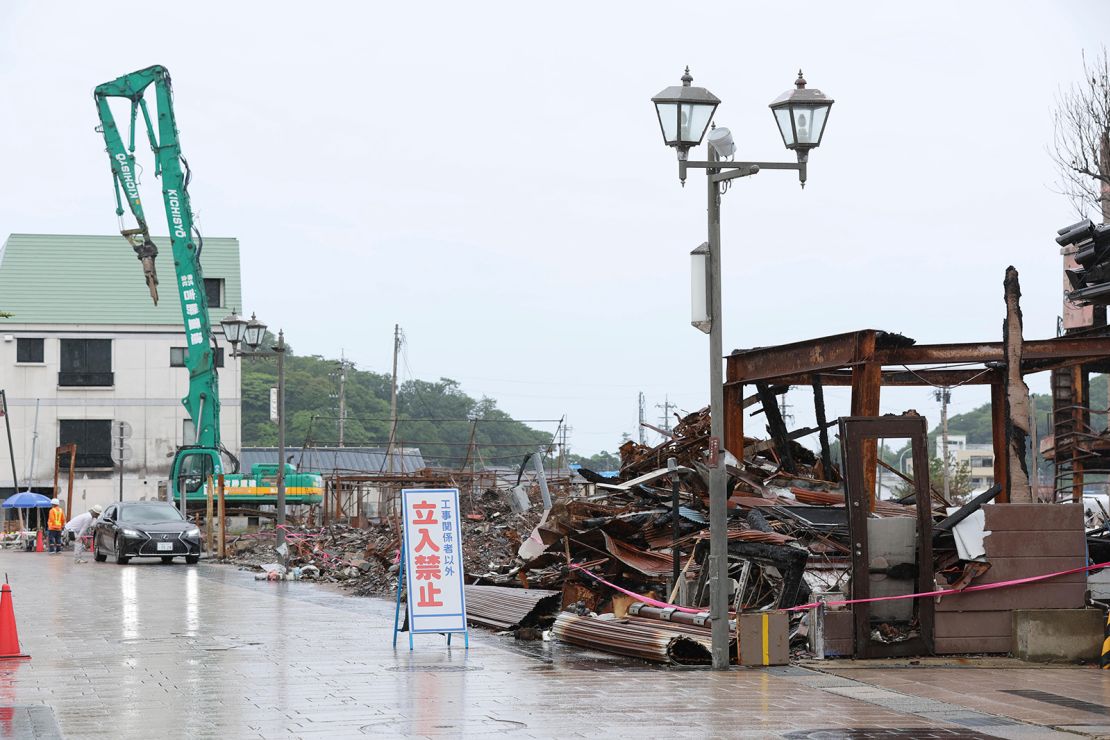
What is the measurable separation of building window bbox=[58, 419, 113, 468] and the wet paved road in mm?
45296

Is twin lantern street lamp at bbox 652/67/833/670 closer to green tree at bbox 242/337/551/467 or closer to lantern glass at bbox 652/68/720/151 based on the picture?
lantern glass at bbox 652/68/720/151

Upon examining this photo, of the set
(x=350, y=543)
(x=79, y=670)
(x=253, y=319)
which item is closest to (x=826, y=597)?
(x=79, y=670)

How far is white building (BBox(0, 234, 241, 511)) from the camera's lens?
60.6 m

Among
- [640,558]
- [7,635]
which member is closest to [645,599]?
[640,558]

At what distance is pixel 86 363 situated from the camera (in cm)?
6141

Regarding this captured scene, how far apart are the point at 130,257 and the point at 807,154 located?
56418mm

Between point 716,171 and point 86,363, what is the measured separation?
52.8m

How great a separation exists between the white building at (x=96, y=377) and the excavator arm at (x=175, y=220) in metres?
15.9

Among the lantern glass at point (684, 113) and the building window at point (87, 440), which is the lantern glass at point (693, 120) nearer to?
the lantern glass at point (684, 113)

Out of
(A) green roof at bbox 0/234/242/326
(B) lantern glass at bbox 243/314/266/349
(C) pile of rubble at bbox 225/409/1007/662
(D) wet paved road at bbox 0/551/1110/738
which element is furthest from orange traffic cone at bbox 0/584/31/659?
(A) green roof at bbox 0/234/242/326

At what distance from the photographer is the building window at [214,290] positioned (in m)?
63.0

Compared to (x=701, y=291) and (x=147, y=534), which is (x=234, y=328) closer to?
(x=147, y=534)

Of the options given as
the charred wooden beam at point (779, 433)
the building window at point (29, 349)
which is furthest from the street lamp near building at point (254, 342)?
the building window at point (29, 349)

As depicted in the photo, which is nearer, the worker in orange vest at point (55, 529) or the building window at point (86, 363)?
the worker in orange vest at point (55, 529)
